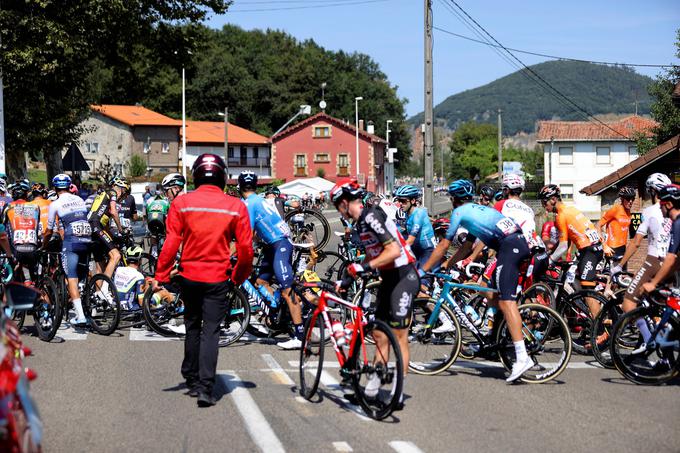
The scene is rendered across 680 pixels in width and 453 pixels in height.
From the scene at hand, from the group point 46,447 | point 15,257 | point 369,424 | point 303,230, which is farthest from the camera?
point 303,230

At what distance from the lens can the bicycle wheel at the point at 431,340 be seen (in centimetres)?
884

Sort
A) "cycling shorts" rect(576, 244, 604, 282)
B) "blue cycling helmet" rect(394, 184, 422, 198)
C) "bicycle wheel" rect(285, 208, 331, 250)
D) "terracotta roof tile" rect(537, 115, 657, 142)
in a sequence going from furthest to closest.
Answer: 1. "terracotta roof tile" rect(537, 115, 657, 142)
2. "bicycle wheel" rect(285, 208, 331, 250)
3. "blue cycling helmet" rect(394, 184, 422, 198)
4. "cycling shorts" rect(576, 244, 604, 282)

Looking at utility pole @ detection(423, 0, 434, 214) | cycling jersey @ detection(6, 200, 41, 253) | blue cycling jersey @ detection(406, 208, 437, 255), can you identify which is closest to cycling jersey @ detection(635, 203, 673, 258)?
blue cycling jersey @ detection(406, 208, 437, 255)

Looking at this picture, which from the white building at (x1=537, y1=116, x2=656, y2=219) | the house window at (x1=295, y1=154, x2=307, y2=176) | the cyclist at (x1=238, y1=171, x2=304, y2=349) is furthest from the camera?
the house window at (x1=295, y1=154, x2=307, y2=176)

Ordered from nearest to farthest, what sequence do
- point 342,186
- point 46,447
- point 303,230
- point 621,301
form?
1. point 46,447
2. point 342,186
3. point 621,301
4. point 303,230

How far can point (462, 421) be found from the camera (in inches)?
276

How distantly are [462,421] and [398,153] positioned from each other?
4622 inches

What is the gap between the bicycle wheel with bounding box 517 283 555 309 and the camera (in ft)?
33.7

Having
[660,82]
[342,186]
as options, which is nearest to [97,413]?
[342,186]

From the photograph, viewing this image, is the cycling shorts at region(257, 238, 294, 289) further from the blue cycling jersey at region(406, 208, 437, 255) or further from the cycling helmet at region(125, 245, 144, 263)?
the cycling helmet at region(125, 245, 144, 263)

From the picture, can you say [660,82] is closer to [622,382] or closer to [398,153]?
[622,382]

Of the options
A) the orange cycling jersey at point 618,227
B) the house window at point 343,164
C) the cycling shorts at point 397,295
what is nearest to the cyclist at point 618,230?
the orange cycling jersey at point 618,227

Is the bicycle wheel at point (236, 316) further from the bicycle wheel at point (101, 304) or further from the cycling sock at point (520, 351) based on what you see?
the cycling sock at point (520, 351)

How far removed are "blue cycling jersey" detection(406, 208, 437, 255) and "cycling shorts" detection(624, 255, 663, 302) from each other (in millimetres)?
3180
